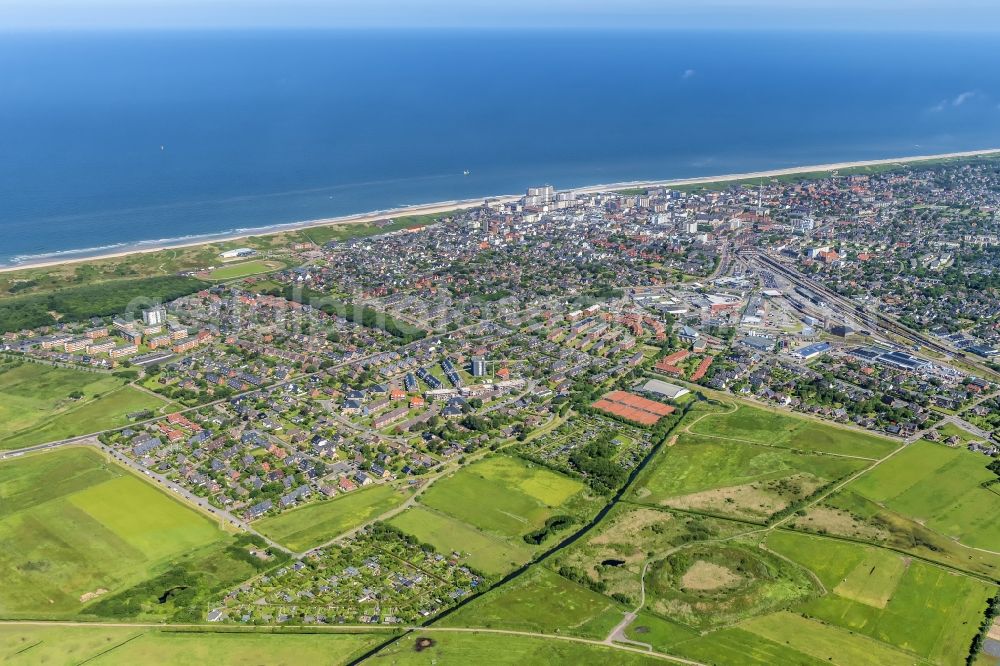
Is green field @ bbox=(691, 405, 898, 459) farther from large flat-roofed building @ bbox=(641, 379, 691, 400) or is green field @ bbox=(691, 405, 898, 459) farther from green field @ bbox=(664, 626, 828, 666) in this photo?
green field @ bbox=(664, 626, 828, 666)

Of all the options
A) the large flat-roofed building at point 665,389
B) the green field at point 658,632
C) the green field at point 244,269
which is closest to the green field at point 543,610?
the green field at point 658,632

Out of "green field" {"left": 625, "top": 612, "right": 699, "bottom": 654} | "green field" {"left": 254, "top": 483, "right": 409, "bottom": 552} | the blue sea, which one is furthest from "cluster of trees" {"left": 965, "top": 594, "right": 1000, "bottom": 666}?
the blue sea

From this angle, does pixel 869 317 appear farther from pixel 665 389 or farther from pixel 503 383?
pixel 503 383

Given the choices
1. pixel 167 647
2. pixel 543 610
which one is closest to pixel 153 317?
pixel 167 647

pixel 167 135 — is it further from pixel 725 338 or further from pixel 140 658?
pixel 140 658

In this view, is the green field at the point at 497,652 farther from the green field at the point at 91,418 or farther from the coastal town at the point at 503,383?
the green field at the point at 91,418

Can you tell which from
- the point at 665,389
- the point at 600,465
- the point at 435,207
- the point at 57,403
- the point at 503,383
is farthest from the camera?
the point at 435,207
